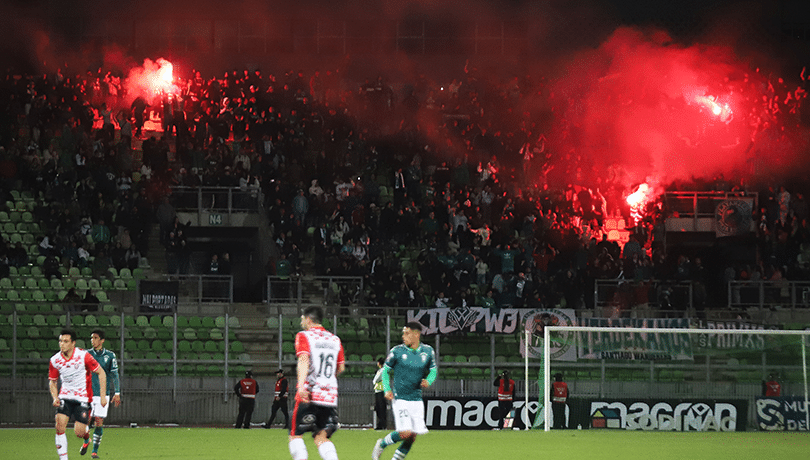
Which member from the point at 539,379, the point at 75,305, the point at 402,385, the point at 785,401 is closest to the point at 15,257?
the point at 75,305

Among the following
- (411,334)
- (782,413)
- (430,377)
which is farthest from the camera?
(782,413)

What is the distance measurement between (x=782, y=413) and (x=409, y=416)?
11.5m

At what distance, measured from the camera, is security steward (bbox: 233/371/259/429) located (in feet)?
75.8

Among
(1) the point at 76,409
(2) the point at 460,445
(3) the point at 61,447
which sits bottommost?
(2) the point at 460,445

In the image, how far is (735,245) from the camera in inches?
1133

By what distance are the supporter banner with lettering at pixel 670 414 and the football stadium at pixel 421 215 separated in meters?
0.05

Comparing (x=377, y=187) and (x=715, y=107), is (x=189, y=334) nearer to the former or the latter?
(x=377, y=187)

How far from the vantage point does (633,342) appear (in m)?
23.0

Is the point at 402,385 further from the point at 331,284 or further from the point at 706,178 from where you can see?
the point at 706,178

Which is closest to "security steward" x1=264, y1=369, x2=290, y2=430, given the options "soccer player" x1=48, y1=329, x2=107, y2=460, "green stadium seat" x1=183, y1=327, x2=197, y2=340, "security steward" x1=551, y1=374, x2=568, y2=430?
"green stadium seat" x1=183, y1=327, x2=197, y2=340

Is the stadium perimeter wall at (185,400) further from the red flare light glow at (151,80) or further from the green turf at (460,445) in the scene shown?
the red flare light glow at (151,80)

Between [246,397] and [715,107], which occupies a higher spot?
[715,107]

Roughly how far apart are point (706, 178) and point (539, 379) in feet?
35.1

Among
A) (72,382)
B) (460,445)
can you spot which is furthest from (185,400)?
(72,382)
